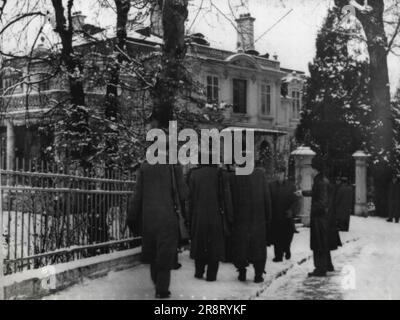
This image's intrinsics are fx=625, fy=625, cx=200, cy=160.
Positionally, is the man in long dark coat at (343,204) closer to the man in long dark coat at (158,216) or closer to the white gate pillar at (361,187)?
the white gate pillar at (361,187)

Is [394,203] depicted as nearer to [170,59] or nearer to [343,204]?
[343,204]

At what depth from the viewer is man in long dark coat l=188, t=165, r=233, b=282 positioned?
27.2 feet

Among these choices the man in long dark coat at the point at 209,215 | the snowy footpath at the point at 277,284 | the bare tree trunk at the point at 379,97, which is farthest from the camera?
the bare tree trunk at the point at 379,97

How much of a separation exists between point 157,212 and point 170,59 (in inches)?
158

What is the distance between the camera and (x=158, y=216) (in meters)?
6.99

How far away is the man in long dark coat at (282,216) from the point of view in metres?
10.9

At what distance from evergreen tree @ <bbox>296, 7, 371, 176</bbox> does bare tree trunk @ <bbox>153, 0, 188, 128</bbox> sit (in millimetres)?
19347

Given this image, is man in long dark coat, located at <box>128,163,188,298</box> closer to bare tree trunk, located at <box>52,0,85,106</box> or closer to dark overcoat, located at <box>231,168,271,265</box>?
dark overcoat, located at <box>231,168,271,265</box>

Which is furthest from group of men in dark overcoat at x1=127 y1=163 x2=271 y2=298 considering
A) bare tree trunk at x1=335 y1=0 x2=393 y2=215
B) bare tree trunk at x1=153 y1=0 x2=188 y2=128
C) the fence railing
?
bare tree trunk at x1=335 y1=0 x2=393 y2=215

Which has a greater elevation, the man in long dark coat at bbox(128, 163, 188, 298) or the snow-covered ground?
the man in long dark coat at bbox(128, 163, 188, 298)

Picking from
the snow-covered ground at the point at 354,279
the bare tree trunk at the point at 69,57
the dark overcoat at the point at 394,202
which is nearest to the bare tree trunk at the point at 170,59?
the bare tree trunk at the point at 69,57

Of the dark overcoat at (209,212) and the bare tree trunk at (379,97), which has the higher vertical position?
the bare tree trunk at (379,97)

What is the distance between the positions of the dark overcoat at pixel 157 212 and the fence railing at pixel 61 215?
1.14m

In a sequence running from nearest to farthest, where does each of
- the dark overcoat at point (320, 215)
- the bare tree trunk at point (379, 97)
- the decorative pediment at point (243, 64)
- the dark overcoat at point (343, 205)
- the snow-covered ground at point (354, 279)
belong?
the snow-covered ground at point (354, 279), the dark overcoat at point (320, 215), the dark overcoat at point (343, 205), the bare tree trunk at point (379, 97), the decorative pediment at point (243, 64)
